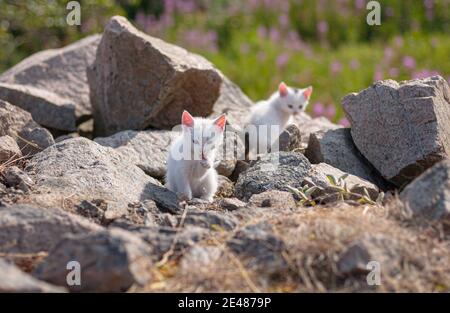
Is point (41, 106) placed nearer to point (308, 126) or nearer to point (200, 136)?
point (200, 136)

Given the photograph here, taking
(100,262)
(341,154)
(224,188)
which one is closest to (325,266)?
(100,262)

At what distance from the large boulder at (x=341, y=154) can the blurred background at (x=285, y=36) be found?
3091mm

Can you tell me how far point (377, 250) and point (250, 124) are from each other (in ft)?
13.0

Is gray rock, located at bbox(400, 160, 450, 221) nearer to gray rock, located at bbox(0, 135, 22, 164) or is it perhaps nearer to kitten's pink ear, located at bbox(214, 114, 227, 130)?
kitten's pink ear, located at bbox(214, 114, 227, 130)

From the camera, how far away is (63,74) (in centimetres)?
828

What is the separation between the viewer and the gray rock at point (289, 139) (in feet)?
22.7

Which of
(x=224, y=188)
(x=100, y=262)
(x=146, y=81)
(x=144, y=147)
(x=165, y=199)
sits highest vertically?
(x=146, y=81)

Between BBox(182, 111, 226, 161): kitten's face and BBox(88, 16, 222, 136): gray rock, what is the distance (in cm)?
96

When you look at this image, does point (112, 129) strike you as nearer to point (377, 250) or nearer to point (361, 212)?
point (361, 212)

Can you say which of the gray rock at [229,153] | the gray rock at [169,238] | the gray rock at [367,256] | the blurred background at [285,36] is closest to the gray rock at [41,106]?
the gray rock at [229,153]

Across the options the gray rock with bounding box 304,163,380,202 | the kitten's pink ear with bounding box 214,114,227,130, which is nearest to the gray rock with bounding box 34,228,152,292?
Answer: the gray rock with bounding box 304,163,380,202

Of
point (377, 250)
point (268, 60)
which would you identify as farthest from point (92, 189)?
point (268, 60)

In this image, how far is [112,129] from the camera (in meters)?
7.45

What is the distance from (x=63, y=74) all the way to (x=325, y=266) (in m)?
5.09
